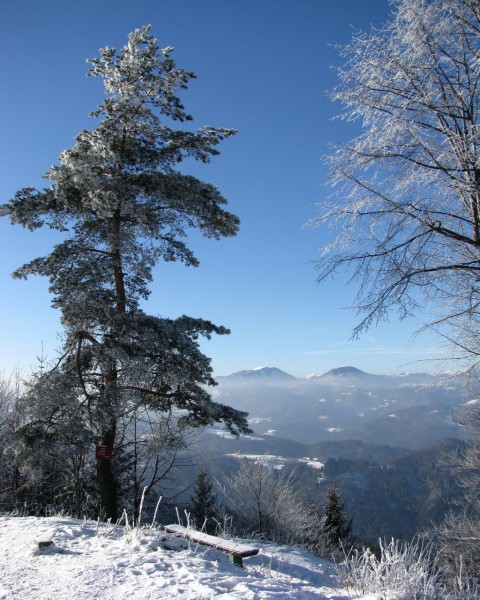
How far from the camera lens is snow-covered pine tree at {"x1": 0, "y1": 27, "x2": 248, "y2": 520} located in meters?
8.73

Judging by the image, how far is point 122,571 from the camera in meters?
4.04

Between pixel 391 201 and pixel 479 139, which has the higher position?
pixel 479 139

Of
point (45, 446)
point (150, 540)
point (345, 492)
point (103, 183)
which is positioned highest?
point (103, 183)

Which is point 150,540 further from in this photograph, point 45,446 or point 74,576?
point 45,446

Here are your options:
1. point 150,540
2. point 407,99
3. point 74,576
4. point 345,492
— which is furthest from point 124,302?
point 345,492

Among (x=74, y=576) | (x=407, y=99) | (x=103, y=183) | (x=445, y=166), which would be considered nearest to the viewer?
(x=74, y=576)

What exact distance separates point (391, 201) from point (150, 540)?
5.15 meters

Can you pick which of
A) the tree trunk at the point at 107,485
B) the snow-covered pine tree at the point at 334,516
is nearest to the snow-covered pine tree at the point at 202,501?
the snow-covered pine tree at the point at 334,516

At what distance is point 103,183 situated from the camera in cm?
844

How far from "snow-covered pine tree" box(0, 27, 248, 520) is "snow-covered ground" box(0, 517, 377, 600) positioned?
3.52m

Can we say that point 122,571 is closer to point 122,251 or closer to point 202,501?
point 122,251

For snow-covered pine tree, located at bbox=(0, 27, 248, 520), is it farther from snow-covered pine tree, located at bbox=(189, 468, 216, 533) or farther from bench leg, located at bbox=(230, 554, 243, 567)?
snow-covered pine tree, located at bbox=(189, 468, 216, 533)

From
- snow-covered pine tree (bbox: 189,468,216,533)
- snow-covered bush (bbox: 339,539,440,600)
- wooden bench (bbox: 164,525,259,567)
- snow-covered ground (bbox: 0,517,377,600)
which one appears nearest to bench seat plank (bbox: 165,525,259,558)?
wooden bench (bbox: 164,525,259,567)

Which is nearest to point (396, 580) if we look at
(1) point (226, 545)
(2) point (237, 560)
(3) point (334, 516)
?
(2) point (237, 560)
